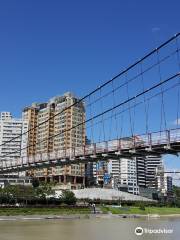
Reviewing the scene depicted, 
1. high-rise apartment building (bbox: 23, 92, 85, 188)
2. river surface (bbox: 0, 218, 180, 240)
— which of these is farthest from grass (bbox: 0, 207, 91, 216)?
high-rise apartment building (bbox: 23, 92, 85, 188)

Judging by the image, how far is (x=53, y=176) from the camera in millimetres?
171375

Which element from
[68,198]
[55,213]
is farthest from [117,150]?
Answer: [68,198]

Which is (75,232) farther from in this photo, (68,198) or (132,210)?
(132,210)

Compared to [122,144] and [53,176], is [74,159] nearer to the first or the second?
[122,144]

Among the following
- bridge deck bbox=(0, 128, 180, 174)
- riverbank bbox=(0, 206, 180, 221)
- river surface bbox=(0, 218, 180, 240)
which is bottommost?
riverbank bbox=(0, 206, 180, 221)

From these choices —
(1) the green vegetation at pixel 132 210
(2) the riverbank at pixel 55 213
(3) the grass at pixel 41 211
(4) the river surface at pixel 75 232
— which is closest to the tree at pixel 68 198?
(1) the green vegetation at pixel 132 210

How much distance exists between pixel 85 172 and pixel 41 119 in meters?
34.2

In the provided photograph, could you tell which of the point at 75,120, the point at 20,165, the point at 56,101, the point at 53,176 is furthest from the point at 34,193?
the point at 56,101

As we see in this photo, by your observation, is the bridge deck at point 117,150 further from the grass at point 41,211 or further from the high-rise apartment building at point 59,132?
the high-rise apartment building at point 59,132

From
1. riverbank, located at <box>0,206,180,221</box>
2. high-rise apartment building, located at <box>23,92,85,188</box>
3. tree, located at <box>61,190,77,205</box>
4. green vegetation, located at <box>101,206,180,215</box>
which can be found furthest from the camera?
high-rise apartment building, located at <box>23,92,85,188</box>

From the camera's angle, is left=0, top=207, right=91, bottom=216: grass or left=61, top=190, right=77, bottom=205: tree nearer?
left=0, top=207, right=91, bottom=216: grass

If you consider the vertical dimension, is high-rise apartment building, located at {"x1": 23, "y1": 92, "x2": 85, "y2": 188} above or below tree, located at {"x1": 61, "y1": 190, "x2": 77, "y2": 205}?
above

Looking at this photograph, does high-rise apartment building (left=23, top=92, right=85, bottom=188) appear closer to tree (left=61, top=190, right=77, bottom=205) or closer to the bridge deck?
tree (left=61, top=190, right=77, bottom=205)

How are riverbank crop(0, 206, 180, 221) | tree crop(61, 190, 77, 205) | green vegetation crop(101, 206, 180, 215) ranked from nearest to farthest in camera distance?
riverbank crop(0, 206, 180, 221), green vegetation crop(101, 206, 180, 215), tree crop(61, 190, 77, 205)
